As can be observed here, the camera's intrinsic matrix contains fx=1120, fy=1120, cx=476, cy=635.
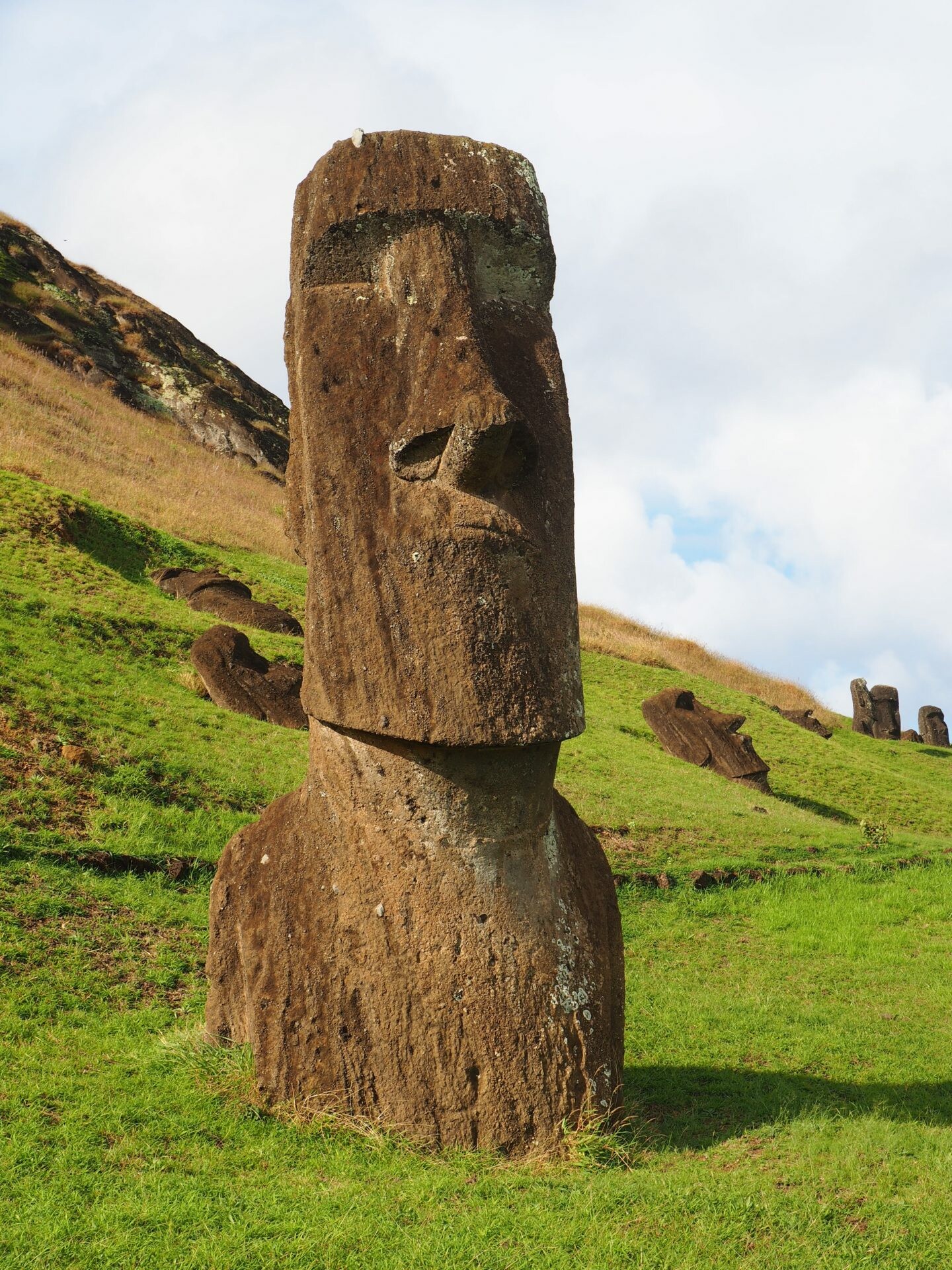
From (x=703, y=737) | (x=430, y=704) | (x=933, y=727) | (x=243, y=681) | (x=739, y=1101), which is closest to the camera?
(x=430, y=704)

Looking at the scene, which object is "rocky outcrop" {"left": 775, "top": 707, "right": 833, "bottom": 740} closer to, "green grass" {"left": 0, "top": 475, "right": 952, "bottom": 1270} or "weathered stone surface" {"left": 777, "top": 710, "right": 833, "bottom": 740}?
"weathered stone surface" {"left": 777, "top": 710, "right": 833, "bottom": 740}

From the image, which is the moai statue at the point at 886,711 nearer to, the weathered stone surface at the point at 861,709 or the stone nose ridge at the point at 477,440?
the weathered stone surface at the point at 861,709

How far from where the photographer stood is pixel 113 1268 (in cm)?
364

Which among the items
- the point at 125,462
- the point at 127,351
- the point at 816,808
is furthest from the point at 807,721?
the point at 127,351

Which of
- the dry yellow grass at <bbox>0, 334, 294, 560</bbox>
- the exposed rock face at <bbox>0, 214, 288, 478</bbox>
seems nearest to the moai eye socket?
the dry yellow grass at <bbox>0, 334, 294, 560</bbox>

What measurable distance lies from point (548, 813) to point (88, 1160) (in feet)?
7.57

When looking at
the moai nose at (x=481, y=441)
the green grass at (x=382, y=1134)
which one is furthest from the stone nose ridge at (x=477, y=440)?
the green grass at (x=382, y=1134)

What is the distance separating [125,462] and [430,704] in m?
30.8

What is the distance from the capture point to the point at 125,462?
3312cm

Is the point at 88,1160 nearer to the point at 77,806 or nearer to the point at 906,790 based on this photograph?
the point at 77,806

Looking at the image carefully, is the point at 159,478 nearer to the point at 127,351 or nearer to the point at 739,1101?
the point at 127,351

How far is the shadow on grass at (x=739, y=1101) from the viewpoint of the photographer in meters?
5.11

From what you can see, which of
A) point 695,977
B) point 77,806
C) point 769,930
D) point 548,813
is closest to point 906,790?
point 769,930

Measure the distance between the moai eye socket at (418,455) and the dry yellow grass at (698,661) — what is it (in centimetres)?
2500
